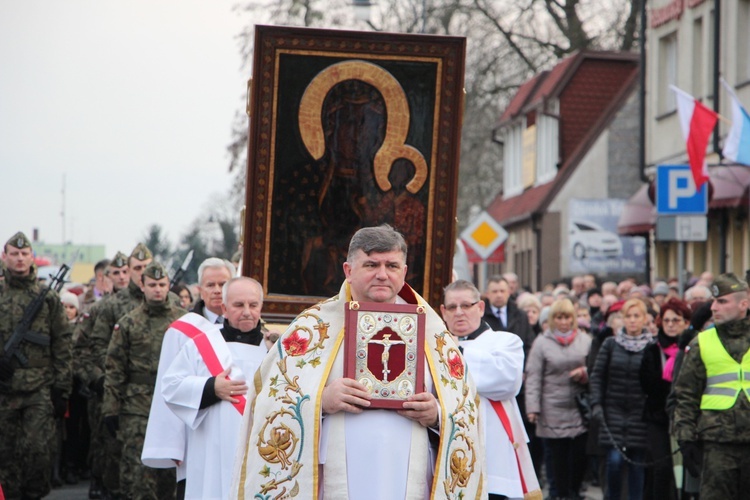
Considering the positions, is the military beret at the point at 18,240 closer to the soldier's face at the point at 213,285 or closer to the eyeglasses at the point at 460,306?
the soldier's face at the point at 213,285

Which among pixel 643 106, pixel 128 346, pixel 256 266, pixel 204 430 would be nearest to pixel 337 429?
pixel 204 430

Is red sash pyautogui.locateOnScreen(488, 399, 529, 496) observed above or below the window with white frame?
below

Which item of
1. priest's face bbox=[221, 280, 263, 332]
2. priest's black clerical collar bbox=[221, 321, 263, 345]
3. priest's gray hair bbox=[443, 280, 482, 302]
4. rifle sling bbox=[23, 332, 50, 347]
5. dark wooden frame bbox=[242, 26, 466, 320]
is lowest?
rifle sling bbox=[23, 332, 50, 347]

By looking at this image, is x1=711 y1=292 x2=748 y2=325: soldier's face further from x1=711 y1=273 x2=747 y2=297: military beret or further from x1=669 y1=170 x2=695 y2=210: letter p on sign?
x1=669 y1=170 x2=695 y2=210: letter p on sign

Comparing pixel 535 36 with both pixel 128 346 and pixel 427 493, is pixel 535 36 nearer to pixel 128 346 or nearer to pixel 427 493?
pixel 128 346

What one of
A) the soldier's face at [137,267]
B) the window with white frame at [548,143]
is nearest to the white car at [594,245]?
the window with white frame at [548,143]

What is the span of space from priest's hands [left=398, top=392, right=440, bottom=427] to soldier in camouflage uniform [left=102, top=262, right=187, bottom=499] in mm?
5923

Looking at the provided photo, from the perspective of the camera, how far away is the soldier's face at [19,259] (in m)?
13.0

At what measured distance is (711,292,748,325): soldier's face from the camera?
1075 centimetres

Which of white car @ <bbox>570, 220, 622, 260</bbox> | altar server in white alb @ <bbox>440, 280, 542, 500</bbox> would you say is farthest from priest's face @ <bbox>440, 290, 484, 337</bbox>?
white car @ <bbox>570, 220, 622, 260</bbox>

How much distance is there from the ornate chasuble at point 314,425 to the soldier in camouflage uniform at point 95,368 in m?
7.86

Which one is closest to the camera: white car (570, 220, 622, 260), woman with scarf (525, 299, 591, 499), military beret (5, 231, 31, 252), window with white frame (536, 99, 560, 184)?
military beret (5, 231, 31, 252)

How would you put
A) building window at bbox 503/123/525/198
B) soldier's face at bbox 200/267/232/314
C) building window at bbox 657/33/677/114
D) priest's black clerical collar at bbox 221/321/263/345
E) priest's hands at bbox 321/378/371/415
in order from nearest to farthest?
priest's hands at bbox 321/378/371/415, priest's black clerical collar at bbox 221/321/263/345, soldier's face at bbox 200/267/232/314, building window at bbox 657/33/677/114, building window at bbox 503/123/525/198

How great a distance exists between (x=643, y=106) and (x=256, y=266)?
22.9m
